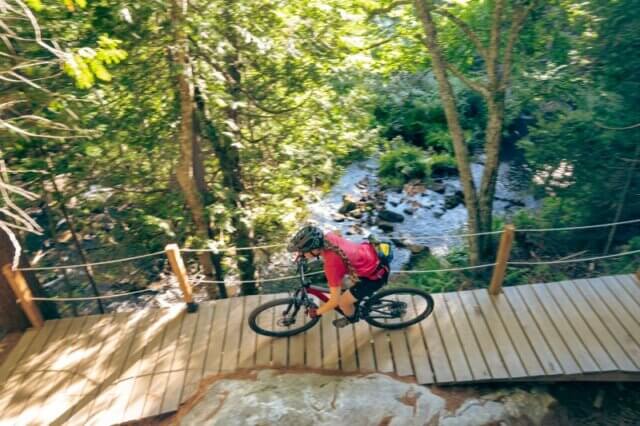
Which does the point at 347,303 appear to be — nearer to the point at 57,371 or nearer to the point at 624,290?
the point at 57,371

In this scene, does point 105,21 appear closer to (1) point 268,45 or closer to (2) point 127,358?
(1) point 268,45

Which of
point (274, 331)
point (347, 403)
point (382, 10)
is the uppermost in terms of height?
point (382, 10)

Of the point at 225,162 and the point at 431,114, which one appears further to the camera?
the point at 431,114

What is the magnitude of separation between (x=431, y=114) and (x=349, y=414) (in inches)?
575

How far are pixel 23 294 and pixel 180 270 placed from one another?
7.31 feet

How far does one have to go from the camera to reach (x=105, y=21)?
5895 millimetres

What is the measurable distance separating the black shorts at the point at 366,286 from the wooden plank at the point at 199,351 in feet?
7.10

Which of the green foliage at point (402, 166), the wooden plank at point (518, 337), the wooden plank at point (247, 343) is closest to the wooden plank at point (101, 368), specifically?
the wooden plank at point (247, 343)

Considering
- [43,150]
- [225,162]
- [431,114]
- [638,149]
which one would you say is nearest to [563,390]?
[638,149]

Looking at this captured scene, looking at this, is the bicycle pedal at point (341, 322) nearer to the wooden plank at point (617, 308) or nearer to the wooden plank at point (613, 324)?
the wooden plank at point (613, 324)

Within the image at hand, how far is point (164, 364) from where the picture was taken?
19.0 ft

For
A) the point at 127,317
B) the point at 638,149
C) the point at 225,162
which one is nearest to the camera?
the point at 127,317

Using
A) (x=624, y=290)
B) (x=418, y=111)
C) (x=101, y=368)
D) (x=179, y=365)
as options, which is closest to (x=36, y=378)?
(x=101, y=368)

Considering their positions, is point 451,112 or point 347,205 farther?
point 347,205
